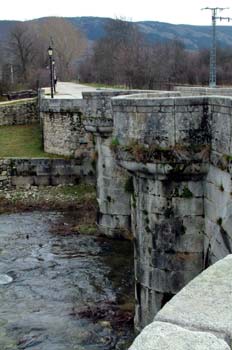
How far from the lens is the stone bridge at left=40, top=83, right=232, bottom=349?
8562 millimetres

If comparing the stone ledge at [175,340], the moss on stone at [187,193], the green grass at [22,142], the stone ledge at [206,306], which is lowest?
the green grass at [22,142]

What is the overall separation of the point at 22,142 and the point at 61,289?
15318mm

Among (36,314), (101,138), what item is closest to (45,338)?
(36,314)

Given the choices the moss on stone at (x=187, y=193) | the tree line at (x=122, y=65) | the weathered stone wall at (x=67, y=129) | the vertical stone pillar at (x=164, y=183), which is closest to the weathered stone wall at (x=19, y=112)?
the weathered stone wall at (x=67, y=129)

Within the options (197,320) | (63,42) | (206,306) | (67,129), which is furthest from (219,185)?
(63,42)

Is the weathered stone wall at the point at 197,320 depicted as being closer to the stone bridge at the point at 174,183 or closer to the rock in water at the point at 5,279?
the stone bridge at the point at 174,183

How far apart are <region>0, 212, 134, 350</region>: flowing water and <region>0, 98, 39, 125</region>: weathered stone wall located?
13.4m

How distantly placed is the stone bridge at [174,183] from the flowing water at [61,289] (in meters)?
1.74

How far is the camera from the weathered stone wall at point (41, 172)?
24.0m

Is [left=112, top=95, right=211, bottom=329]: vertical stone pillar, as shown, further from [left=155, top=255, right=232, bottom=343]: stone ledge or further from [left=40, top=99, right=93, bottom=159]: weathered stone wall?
[left=40, top=99, right=93, bottom=159]: weathered stone wall

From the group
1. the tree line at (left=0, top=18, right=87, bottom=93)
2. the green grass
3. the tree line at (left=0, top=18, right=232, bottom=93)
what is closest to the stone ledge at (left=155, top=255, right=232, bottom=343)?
the green grass

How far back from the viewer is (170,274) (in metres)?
9.58

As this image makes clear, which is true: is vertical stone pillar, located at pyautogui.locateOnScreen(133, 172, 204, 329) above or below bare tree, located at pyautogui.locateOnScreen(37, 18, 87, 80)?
below

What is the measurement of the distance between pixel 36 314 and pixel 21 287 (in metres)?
A: 1.70
